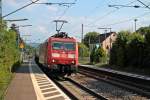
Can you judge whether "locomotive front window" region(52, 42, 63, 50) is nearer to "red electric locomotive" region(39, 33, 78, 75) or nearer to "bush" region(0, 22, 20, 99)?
"red electric locomotive" region(39, 33, 78, 75)

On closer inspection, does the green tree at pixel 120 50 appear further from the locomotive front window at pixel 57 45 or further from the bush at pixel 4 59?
the bush at pixel 4 59

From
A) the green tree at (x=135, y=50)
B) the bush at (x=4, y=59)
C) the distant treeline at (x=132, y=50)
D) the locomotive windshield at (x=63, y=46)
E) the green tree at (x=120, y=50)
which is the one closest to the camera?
the bush at (x=4, y=59)

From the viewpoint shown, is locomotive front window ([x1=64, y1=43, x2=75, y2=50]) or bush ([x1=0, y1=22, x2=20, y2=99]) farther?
locomotive front window ([x1=64, y1=43, x2=75, y2=50])

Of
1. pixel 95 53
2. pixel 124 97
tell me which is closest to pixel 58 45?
pixel 124 97

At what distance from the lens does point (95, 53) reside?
66.8 meters

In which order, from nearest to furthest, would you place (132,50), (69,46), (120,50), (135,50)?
1. (69,46)
2. (135,50)
3. (132,50)
4. (120,50)

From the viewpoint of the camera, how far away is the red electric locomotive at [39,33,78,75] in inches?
1240

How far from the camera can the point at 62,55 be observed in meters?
31.8

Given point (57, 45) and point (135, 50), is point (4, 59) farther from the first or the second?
point (135, 50)

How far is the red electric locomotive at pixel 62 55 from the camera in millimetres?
31500

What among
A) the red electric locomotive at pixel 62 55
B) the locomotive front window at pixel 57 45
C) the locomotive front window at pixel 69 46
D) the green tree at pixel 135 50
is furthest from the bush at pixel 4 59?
the green tree at pixel 135 50

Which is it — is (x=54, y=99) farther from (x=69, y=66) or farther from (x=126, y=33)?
(x=126, y=33)

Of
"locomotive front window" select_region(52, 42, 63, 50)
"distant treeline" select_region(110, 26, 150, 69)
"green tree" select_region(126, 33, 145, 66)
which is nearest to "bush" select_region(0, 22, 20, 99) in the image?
"locomotive front window" select_region(52, 42, 63, 50)

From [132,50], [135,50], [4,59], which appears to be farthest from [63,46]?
[132,50]
